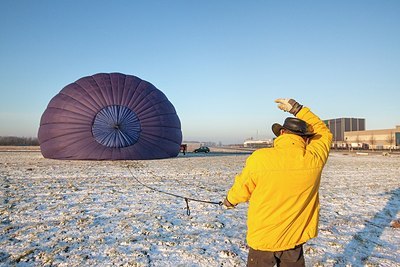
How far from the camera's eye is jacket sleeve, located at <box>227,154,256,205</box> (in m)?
2.29

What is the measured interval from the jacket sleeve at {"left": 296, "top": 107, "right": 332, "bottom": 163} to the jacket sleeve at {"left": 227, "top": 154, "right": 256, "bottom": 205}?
505 mm

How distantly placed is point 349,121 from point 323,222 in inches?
5101

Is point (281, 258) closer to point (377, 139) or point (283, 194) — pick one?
point (283, 194)

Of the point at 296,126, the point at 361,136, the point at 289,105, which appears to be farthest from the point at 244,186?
the point at 361,136

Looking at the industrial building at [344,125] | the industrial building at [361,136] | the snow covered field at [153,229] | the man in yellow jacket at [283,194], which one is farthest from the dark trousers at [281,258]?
the industrial building at [344,125]

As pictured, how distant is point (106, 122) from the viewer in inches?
645

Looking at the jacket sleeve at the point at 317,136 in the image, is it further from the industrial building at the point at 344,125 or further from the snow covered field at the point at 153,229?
the industrial building at the point at 344,125

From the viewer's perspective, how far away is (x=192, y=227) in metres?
5.07

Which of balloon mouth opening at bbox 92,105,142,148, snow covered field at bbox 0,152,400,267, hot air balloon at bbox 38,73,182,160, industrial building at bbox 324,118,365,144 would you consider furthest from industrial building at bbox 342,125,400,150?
snow covered field at bbox 0,152,400,267

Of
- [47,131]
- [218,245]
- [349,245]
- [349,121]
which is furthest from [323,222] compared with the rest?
[349,121]

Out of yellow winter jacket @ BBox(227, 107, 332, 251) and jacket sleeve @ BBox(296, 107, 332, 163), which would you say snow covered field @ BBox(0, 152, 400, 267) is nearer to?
yellow winter jacket @ BBox(227, 107, 332, 251)

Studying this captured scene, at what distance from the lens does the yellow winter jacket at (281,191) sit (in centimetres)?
223

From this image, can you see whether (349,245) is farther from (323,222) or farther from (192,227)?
(192,227)

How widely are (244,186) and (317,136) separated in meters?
0.81
